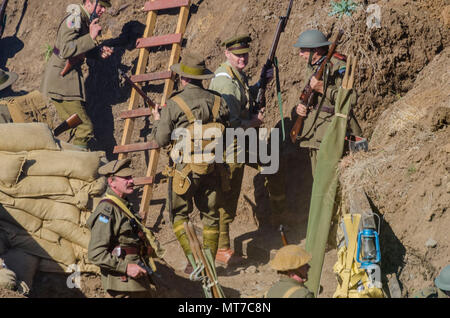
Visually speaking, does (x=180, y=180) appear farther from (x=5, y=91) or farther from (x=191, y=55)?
(x=5, y=91)

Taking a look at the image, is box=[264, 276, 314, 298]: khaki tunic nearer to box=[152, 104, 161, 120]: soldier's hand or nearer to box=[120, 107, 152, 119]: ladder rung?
box=[152, 104, 161, 120]: soldier's hand

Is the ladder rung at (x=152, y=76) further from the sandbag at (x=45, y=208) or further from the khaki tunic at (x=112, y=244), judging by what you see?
the khaki tunic at (x=112, y=244)

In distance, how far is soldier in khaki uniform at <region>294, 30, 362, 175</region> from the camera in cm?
906

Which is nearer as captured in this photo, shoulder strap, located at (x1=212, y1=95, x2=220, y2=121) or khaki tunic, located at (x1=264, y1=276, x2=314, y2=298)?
khaki tunic, located at (x1=264, y1=276, x2=314, y2=298)

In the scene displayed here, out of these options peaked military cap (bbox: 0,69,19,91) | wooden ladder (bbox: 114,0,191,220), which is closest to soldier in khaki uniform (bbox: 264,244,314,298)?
wooden ladder (bbox: 114,0,191,220)

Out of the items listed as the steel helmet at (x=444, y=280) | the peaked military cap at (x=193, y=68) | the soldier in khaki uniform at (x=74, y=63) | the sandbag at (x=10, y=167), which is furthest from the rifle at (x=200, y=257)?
the soldier in khaki uniform at (x=74, y=63)

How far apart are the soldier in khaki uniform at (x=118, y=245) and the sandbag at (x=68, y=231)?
130 centimetres

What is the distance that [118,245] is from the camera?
300 inches

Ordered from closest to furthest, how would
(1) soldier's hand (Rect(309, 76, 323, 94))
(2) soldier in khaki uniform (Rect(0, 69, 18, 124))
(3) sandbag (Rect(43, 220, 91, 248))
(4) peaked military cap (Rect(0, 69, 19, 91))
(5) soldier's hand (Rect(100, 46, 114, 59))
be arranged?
(3) sandbag (Rect(43, 220, 91, 248)) < (1) soldier's hand (Rect(309, 76, 323, 94)) < (2) soldier in khaki uniform (Rect(0, 69, 18, 124)) < (4) peaked military cap (Rect(0, 69, 19, 91)) < (5) soldier's hand (Rect(100, 46, 114, 59))

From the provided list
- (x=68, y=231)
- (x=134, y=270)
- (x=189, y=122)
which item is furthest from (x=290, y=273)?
(x=68, y=231)

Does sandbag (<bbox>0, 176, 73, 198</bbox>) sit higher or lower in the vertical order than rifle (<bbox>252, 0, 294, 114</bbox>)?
lower

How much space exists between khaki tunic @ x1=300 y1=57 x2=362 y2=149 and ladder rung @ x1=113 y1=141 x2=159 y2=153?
2391 mm
